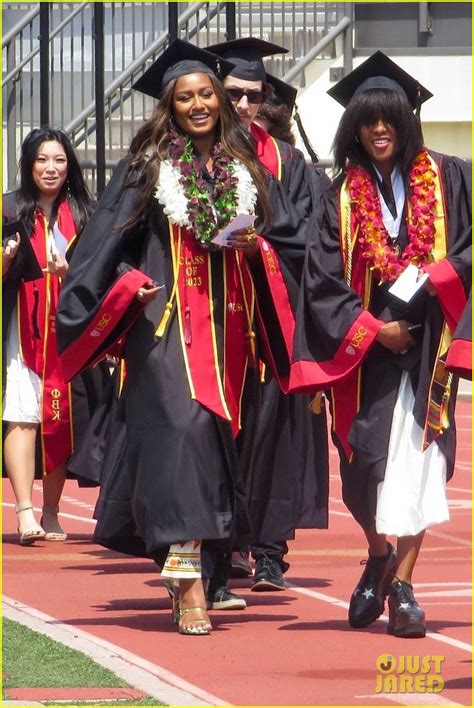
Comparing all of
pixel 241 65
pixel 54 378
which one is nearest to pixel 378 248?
pixel 241 65

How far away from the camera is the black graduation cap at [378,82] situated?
771cm

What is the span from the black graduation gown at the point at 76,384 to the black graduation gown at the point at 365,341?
3.17 m

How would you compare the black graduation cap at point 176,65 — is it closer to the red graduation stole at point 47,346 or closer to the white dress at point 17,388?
the red graduation stole at point 47,346

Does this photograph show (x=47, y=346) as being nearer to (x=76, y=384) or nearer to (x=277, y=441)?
(x=76, y=384)

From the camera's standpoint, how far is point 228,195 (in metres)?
7.72

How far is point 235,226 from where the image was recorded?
294 inches

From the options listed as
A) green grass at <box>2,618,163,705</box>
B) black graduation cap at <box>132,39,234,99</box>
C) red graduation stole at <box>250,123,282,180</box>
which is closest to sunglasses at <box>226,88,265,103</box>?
red graduation stole at <box>250,123,282,180</box>

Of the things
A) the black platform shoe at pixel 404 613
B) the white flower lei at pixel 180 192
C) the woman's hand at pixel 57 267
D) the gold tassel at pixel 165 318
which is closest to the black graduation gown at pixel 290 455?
the white flower lei at pixel 180 192

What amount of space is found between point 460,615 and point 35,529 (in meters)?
3.22

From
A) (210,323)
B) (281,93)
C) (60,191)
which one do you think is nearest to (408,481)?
(210,323)

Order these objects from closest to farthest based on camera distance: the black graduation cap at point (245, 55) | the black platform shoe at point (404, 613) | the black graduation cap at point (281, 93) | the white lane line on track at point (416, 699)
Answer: the white lane line on track at point (416, 699)
the black platform shoe at point (404, 613)
the black graduation cap at point (245, 55)
the black graduation cap at point (281, 93)

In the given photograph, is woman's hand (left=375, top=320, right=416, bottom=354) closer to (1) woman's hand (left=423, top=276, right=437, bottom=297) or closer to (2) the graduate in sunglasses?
(1) woman's hand (left=423, top=276, right=437, bottom=297)

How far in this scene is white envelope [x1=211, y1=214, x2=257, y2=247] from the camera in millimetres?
7438

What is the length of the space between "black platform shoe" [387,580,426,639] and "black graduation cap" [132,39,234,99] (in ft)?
7.15
